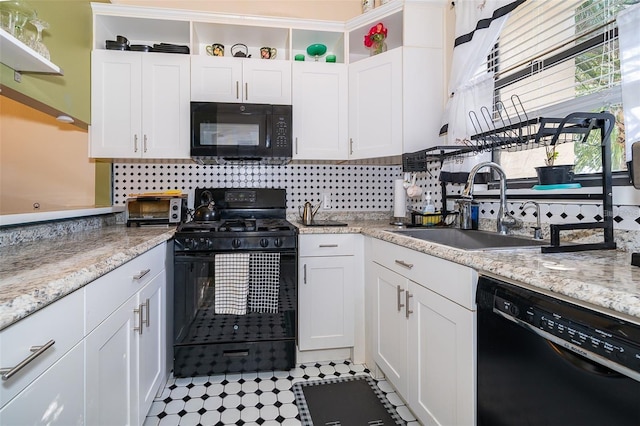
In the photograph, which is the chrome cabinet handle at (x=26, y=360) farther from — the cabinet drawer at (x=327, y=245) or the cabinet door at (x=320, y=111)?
the cabinet door at (x=320, y=111)

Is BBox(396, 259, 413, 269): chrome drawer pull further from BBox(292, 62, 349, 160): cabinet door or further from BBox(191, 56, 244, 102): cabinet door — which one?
BBox(191, 56, 244, 102): cabinet door

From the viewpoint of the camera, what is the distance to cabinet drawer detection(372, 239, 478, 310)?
A: 1101 millimetres

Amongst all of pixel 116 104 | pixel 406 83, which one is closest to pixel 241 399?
pixel 116 104

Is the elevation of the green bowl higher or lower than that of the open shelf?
higher

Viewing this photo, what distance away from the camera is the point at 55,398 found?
29.6 inches

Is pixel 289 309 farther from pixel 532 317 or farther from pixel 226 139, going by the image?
pixel 532 317

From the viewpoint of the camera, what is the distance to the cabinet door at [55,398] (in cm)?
63

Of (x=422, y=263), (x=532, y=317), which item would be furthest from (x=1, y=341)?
(x=422, y=263)

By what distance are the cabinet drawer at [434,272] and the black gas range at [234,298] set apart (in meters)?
0.64

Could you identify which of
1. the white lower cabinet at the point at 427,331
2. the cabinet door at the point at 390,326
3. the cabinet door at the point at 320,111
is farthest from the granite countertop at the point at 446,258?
the cabinet door at the point at 320,111

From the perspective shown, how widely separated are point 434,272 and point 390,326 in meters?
0.55

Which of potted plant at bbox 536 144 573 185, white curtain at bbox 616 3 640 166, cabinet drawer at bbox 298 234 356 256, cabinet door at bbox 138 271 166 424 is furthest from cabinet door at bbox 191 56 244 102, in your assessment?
white curtain at bbox 616 3 640 166

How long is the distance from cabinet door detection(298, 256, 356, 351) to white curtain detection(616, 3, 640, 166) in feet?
4.70

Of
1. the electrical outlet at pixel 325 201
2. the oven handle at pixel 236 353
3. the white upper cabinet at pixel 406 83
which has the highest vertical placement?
the white upper cabinet at pixel 406 83
